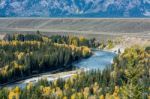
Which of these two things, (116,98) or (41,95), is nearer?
(116,98)

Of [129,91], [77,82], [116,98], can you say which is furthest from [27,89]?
[129,91]

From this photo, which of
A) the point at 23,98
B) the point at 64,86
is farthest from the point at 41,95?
the point at 64,86

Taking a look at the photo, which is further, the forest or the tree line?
the tree line

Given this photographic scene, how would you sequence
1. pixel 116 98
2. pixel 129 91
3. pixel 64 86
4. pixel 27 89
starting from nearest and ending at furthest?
pixel 129 91 → pixel 116 98 → pixel 27 89 → pixel 64 86

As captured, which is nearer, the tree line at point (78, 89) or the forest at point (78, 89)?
the forest at point (78, 89)

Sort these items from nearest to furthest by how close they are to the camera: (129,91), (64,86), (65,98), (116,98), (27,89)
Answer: (129,91) < (116,98) < (65,98) < (27,89) < (64,86)

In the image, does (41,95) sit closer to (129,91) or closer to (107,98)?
(107,98)

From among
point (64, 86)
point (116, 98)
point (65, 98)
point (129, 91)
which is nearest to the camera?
point (129, 91)

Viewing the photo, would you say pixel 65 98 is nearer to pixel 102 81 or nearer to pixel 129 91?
pixel 102 81

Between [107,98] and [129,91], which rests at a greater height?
[129,91]

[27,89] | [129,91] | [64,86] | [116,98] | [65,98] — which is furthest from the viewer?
[64,86]
